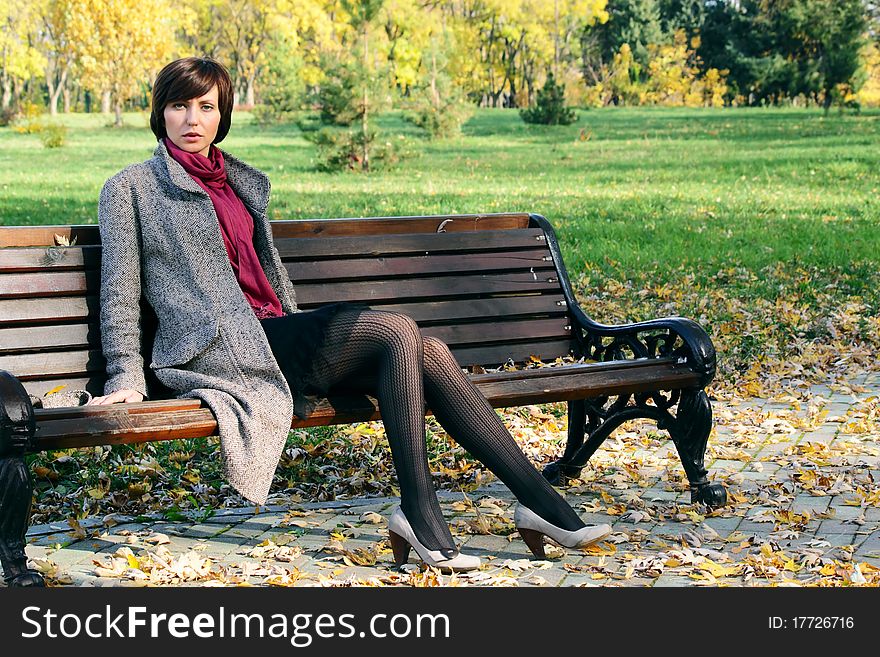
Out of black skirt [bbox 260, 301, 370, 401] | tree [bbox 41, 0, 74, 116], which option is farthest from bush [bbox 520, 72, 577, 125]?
black skirt [bbox 260, 301, 370, 401]

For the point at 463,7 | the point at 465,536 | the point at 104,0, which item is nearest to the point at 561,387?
the point at 465,536

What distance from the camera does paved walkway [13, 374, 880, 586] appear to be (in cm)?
377

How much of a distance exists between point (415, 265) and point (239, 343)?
1.07 metres

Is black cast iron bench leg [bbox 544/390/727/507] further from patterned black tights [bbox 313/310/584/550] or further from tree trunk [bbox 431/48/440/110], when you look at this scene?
tree trunk [bbox 431/48/440/110]

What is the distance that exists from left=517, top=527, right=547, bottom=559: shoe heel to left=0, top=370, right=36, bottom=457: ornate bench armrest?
152 centimetres

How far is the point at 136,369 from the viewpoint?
4008mm

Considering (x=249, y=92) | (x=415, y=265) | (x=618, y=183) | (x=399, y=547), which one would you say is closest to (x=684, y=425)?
(x=415, y=265)

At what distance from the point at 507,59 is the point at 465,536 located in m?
52.1

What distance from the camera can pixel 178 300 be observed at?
4059 millimetres

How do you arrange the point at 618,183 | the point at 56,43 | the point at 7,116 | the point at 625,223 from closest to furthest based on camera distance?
the point at 625,223 < the point at 618,183 < the point at 7,116 < the point at 56,43

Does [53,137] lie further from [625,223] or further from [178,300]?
[178,300]

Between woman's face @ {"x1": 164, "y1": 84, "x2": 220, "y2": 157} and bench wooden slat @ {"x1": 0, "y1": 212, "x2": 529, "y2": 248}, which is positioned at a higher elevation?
woman's face @ {"x1": 164, "y1": 84, "x2": 220, "y2": 157}

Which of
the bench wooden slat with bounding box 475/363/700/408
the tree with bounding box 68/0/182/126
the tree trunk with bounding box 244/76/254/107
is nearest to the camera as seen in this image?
the bench wooden slat with bounding box 475/363/700/408
